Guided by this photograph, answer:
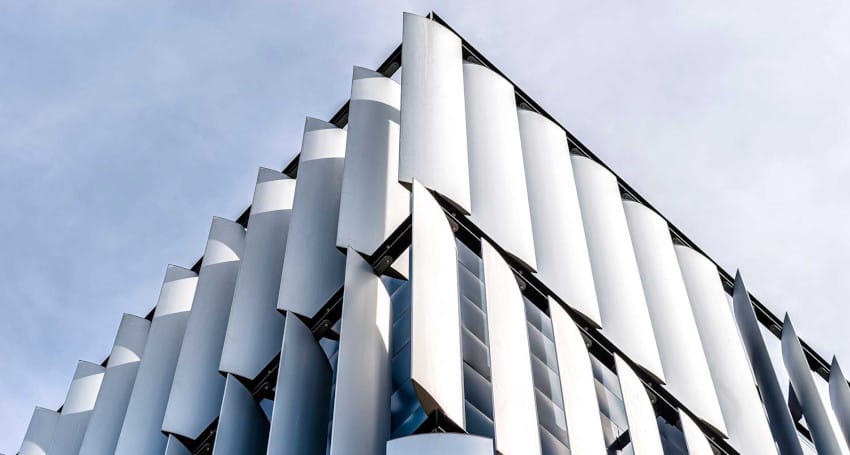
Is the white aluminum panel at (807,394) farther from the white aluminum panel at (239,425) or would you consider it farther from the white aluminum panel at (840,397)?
the white aluminum panel at (239,425)

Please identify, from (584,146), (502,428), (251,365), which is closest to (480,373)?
(502,428)

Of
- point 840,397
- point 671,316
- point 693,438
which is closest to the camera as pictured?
point 693,438

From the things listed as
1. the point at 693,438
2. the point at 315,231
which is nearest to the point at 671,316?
the point at 693,438

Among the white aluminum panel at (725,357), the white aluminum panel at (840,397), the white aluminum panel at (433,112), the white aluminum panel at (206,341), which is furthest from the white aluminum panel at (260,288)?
the white aluminum panel at (840,397)

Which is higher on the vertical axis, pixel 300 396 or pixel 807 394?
pixel 807 394

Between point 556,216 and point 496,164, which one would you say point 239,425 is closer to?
point 496,164

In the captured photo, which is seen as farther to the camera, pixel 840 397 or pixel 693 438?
pixel 840 397

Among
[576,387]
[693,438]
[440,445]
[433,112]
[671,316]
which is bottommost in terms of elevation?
[440,445]

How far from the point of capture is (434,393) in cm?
1042

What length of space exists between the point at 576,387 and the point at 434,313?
212cm

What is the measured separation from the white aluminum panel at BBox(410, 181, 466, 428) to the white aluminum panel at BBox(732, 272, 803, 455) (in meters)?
6.06

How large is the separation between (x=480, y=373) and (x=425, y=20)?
23.7 feet

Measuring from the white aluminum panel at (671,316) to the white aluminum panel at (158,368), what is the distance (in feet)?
23.9

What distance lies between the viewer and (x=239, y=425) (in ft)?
43.7
